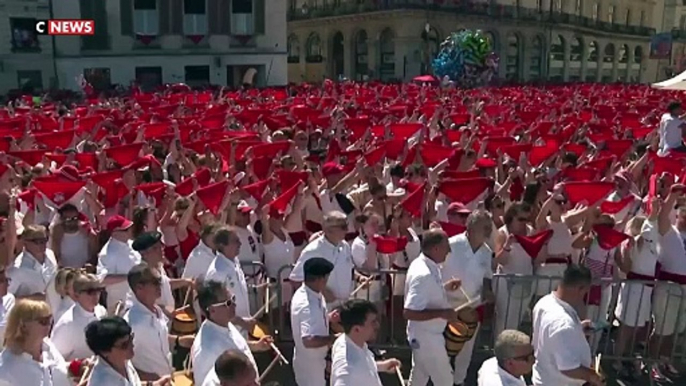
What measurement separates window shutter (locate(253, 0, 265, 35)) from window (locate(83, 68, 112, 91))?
28.1 ft

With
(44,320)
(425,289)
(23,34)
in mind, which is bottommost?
(425,289)

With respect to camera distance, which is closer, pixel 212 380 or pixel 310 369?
pixel 212 380

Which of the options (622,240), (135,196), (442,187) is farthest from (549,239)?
(135,196)

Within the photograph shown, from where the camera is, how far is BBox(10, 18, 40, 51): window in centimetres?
4138

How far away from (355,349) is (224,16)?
3852cm

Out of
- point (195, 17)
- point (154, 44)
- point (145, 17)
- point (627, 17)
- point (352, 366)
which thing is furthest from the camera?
point (627, 17)

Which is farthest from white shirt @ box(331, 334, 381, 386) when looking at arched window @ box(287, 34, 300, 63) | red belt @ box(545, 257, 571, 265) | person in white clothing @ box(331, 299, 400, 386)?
arched window @ box(287, 34, 300, 63)

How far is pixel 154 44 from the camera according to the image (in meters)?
39.9

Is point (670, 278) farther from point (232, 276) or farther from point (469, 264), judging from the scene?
point (232, 276)

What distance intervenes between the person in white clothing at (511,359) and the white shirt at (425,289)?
138 centimetres

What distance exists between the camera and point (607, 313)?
7.03 m

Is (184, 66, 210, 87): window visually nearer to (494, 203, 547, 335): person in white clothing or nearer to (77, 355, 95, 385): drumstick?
(494, 203, 547, 335): person in white clothing

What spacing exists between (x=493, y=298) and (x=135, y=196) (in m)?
4.01

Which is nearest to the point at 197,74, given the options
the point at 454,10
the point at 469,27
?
the point at 454,10
